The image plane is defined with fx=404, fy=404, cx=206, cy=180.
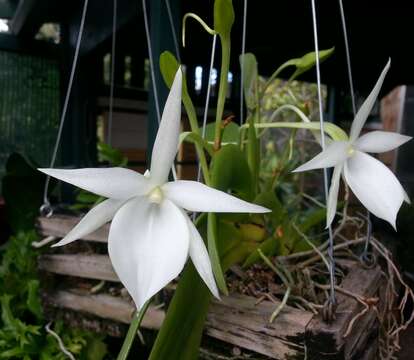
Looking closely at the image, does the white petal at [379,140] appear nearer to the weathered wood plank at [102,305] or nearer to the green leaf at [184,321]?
the green leaf at [184,321]

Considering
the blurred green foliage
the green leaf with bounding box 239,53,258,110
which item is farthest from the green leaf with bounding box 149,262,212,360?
the blurred green foliage

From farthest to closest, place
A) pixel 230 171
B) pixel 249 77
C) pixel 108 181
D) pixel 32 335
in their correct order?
pixel 32 335 < pixel 249 77 < pixel 230 171 < pixel 108 181

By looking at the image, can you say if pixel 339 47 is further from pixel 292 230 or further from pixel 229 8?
pixel 229 8

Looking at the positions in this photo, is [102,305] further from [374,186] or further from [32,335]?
[374,186]

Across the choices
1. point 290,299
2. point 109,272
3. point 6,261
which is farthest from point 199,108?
point 290,299

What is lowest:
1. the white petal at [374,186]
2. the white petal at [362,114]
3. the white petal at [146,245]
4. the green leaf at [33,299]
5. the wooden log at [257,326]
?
the green leaf at [33,299]

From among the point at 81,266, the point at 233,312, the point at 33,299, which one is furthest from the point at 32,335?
the point at 233,312

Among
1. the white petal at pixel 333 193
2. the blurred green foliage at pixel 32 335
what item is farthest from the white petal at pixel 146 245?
the blurred green foliage at pixel 32 335

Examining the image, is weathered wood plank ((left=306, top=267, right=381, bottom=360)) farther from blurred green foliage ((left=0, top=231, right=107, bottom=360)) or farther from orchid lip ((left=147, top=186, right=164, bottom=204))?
blurred green foliage ((left=0, top=231, right=107, bottom=360))
